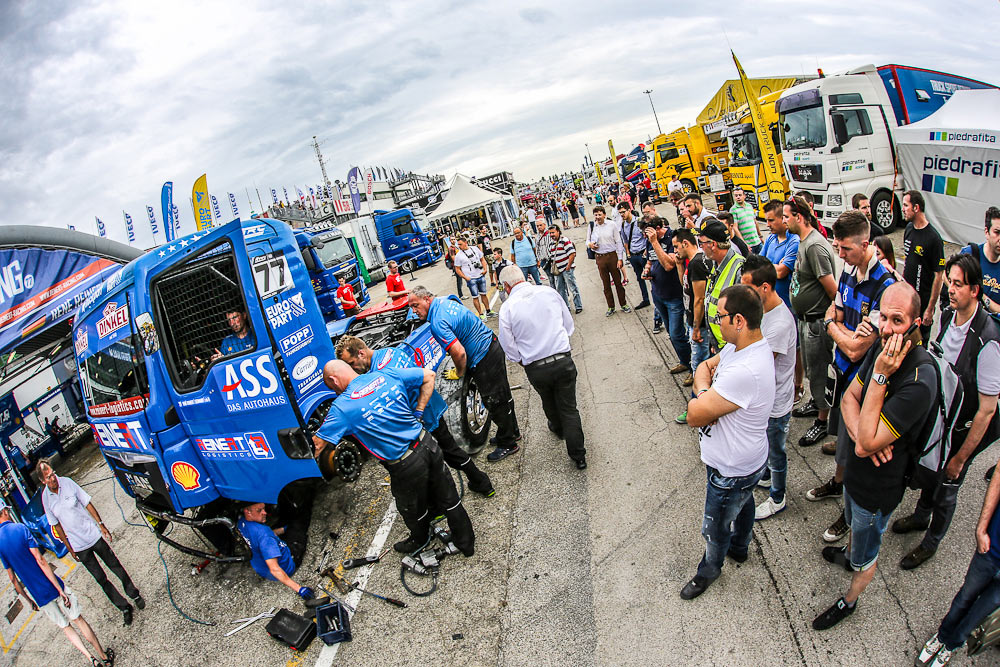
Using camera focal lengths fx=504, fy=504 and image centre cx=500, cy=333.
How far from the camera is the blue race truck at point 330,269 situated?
23.6ft

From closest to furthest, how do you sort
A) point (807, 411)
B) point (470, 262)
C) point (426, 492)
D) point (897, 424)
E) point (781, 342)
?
point (897, 424), point (781, 342), point (426, 492), point (807, 411), point (470, 262)

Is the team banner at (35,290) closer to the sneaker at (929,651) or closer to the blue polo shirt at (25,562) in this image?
the blue polo shirt at (25,562)

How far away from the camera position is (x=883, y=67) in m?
10.1

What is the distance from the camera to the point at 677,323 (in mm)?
5473

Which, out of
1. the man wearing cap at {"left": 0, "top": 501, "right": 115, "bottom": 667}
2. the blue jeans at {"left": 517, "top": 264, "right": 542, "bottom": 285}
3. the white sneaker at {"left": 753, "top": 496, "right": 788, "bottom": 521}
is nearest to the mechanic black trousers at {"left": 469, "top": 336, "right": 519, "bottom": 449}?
the white sneaker at {"left": 753, "top": 496, "right": 788, "bottom": 521}

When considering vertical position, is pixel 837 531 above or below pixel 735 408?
below

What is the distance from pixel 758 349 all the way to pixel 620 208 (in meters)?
5.77

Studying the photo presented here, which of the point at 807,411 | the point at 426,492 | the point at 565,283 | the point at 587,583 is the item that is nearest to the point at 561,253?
the point at 565,283

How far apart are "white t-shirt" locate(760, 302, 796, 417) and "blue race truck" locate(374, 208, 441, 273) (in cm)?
2244

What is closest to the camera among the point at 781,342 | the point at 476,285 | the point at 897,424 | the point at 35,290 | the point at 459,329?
the point at 897,424

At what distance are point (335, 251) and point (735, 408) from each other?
16546 mm

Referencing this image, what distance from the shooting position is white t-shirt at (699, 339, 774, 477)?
7.67ft

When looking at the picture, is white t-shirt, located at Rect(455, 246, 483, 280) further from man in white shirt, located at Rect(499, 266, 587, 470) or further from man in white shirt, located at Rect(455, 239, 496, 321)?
man in white shirt, located at Rect(499, 266, 587, 470)

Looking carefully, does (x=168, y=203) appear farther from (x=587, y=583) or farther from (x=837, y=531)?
(x=837, y=531)
